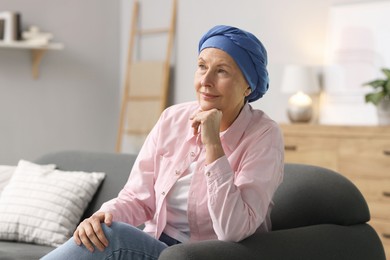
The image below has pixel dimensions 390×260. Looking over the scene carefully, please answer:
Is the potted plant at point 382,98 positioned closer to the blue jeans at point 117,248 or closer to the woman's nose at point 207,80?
the woman's nose at point 207,80

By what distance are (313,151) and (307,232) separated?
8.13ft

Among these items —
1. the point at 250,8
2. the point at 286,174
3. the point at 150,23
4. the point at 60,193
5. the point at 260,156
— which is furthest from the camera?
the point at 150,23

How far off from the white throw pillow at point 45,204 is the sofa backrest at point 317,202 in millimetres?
915

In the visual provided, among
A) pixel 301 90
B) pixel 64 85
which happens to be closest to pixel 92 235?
pixel 301 90

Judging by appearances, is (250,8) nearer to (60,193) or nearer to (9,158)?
(9,158)

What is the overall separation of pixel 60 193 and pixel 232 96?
116cm

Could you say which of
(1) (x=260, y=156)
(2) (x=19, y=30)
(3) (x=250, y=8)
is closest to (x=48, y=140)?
(2) (x=19, y=30)

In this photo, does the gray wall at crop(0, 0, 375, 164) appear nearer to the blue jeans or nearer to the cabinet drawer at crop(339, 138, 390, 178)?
the cabinet drawer at crop(339, 138, 390, 178)

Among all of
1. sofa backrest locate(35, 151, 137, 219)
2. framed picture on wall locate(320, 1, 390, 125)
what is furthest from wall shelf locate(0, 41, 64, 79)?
sofa backrest locate(35, 151, 137, 219)

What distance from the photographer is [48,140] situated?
6516mm

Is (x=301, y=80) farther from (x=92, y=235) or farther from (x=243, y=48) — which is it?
(x=92, y=235)

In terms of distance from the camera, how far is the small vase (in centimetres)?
459

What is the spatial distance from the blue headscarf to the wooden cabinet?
231 centimetres

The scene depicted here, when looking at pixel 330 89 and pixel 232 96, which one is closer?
pixel 232 96
